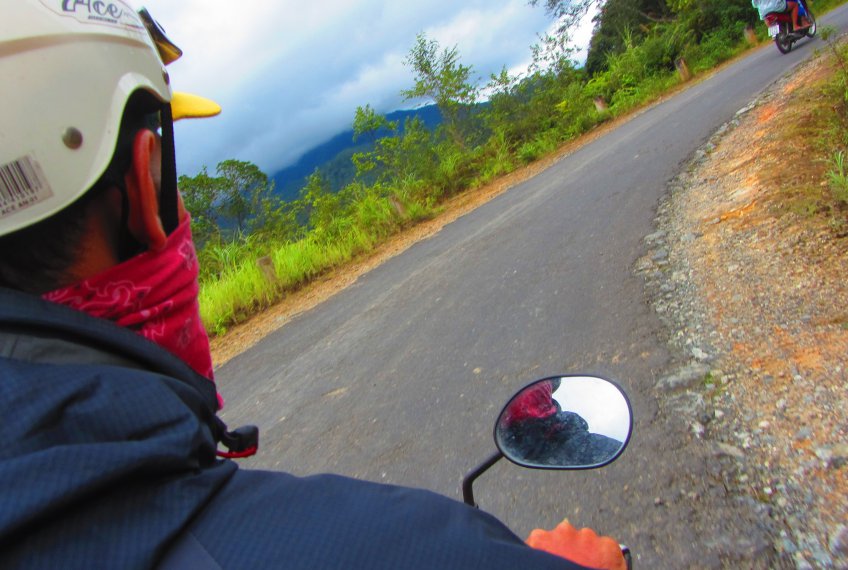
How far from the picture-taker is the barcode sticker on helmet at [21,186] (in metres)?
0.88

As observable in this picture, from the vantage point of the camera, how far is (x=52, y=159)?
3.13 feet

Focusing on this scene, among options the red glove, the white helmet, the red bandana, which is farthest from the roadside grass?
the red glove

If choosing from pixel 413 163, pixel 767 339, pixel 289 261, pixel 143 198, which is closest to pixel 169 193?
pixel 143 198

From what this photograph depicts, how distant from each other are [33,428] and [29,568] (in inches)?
6.0

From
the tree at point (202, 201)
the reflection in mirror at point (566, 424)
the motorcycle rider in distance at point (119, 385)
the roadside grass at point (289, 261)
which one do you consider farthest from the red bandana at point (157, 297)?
the tree at point (202, 201)

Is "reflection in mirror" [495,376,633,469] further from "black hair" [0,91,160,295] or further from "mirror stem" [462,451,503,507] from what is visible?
"black hair" [0,91,160,295]

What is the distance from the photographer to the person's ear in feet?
3.17

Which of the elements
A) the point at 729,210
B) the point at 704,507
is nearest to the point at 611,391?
the point at 704,507

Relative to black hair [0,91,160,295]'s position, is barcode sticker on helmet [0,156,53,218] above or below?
above

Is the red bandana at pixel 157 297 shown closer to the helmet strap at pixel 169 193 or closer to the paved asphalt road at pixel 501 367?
the helmet strap at pixel 169 193

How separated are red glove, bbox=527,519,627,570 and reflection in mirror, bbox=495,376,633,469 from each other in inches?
5.8

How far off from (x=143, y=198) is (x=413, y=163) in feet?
44.8

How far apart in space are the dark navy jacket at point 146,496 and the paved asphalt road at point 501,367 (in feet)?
4.79

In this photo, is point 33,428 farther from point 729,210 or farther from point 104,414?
point 729,210
